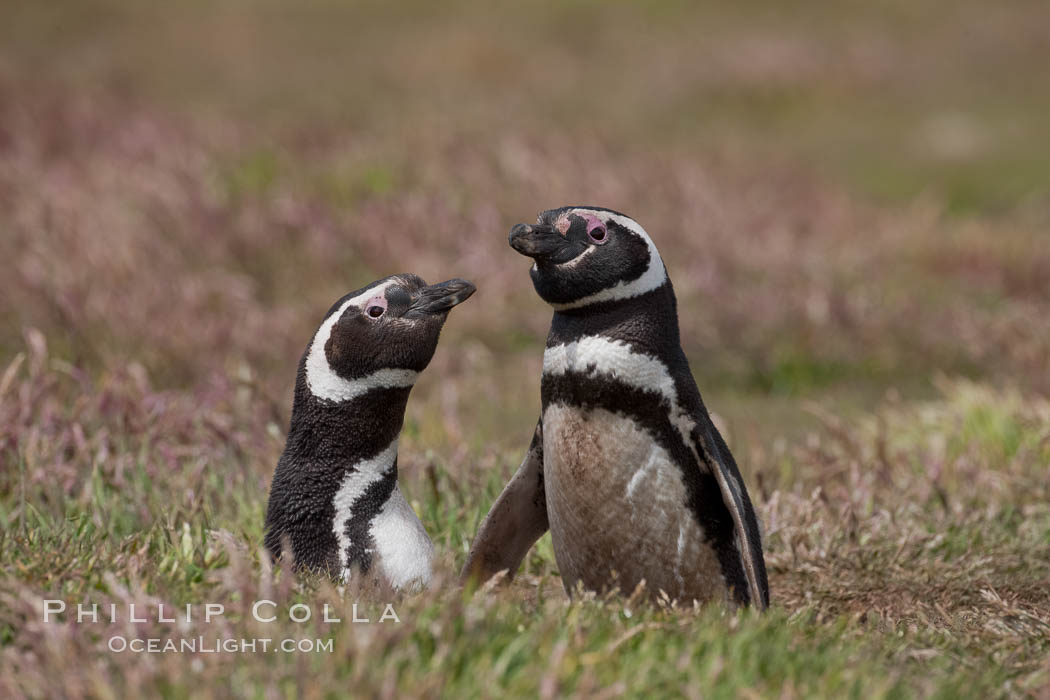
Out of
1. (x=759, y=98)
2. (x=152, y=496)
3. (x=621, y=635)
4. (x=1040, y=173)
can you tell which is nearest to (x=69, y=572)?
(x=621, y=635)

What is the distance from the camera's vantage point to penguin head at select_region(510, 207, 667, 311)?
4.54 m

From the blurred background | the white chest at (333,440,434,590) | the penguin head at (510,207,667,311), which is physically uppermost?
the penguin head at (510,207,667,311)

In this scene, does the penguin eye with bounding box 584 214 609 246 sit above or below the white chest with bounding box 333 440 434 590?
above

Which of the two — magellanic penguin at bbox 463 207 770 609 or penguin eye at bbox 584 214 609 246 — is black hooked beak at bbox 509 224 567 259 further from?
penguin eye at bbox 584 214 609 246

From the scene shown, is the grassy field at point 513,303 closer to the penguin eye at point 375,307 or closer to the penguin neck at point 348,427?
the penguin neck at point 348,427

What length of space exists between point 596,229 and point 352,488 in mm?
1309

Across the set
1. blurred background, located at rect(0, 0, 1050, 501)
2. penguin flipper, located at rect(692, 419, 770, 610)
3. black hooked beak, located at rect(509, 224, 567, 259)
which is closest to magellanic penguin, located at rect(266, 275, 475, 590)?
black hooked beak, located at rect(509, 224, 567, 259)

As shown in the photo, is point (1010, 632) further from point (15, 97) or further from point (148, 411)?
point (15, 97)

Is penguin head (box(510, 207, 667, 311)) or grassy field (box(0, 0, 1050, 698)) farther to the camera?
penguin head (box(510, 207, 667, 311))

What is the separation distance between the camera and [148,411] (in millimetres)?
7426

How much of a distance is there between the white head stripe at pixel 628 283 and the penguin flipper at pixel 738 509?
0.53 metres

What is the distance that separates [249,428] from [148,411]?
0.60 metres

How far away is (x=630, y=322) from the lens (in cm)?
461

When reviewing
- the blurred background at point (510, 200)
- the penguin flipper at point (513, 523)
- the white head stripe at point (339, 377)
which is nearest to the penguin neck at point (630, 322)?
the penguin flipper at point (513, 523)
